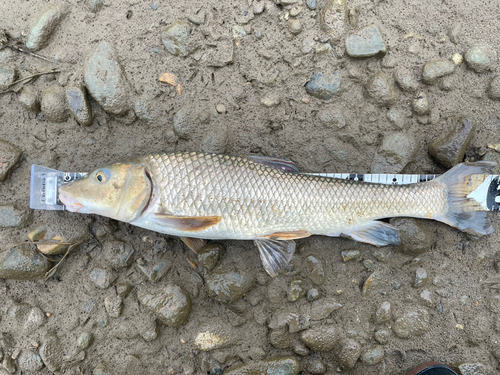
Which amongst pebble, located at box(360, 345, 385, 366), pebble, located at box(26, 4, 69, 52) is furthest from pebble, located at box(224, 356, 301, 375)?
pebble, located at box(26, 4, 69, 52)

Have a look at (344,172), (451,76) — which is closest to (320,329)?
(344,172)

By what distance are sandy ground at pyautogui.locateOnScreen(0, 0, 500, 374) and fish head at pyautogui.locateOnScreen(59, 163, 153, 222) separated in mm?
412

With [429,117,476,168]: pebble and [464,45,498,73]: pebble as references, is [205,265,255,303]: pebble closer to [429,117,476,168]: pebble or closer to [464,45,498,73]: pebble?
[429,117,476,168]: pebble

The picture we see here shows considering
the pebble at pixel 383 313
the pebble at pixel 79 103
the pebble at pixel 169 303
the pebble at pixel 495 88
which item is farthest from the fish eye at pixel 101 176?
the pebble at pixel 495 88

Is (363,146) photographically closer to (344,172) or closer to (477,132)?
(344,172)

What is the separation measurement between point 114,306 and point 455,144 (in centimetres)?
335

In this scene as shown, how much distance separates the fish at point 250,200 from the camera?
2656 millimetres

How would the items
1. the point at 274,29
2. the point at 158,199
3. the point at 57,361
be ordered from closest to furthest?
the point at 158,199 < the point at 57,361 < the point at 274,29

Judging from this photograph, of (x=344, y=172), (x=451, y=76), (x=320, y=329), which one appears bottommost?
(x=320, y=329)

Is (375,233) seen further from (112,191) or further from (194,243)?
(112,191)

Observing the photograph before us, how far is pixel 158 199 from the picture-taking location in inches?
105

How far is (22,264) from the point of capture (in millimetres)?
2887

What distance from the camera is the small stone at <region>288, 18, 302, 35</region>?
3.04 metres

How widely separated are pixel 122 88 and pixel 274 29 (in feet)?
4.83
